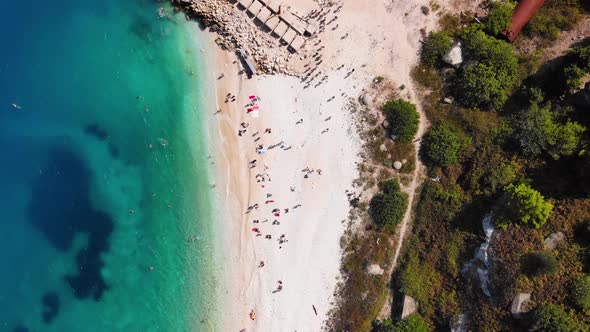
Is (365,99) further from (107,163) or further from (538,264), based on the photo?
(107,163)

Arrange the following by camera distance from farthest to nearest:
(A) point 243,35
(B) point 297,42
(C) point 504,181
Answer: (A) point 243,35 → (B) point 297,42 → (C) point 504,181

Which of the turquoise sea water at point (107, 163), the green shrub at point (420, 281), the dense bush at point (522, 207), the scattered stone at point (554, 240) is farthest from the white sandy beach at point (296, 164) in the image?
the scattered stone at point (554, 240)

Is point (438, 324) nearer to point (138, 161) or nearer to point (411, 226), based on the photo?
point (411, 226)

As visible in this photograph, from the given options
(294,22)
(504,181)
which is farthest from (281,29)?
(504,181)

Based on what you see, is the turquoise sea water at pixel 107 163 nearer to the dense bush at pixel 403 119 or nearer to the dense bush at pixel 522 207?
the dense bush at pixel 403 119

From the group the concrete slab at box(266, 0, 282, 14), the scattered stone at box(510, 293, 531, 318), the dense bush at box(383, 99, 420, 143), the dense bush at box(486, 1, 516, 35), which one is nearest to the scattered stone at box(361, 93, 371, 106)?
the dense bush at box(383, 99, 420, 143)
